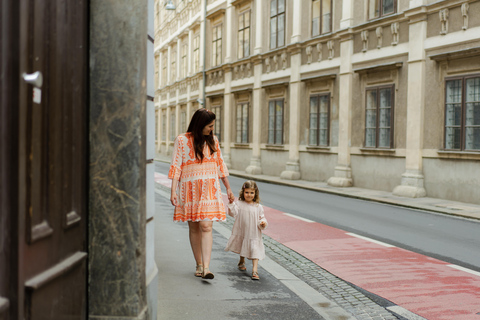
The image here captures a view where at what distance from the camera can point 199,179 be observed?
19.7 feet

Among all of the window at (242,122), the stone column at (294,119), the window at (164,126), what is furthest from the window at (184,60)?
the stone column at (294,119)

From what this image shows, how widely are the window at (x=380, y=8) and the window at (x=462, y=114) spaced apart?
3478 millimetres

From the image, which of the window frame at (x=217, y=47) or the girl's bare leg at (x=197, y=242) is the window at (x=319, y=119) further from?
the girl's bare leg at (x=197, y=242)

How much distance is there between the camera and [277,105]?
2578cm

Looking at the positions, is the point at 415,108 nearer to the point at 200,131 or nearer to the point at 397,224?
the point at 397,224

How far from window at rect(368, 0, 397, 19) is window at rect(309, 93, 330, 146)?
3.60 meters

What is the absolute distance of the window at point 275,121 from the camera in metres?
25.5

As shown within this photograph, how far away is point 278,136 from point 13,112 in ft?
76.7

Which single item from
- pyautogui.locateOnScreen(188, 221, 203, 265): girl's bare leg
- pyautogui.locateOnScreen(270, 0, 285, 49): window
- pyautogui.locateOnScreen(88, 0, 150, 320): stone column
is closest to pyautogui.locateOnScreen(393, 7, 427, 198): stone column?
pyautogui.locateOnScreen(270, 0, 285, 49): window

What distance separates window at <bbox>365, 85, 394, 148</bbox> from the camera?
1856 cm

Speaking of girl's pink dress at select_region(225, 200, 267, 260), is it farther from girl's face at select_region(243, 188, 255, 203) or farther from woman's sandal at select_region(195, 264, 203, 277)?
woman's sandal at select_region(195, 264, 203, 277)

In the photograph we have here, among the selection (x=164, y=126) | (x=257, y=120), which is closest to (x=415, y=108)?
(x=257, y=120)

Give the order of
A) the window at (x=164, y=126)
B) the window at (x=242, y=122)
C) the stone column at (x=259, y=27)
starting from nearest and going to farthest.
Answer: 1. the stone column at (x=259, y=27)
2. the window at (x=242, y=122)
3. the window at (x=164, y=126)

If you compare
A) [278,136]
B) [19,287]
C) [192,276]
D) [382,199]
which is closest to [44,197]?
[19,287]
